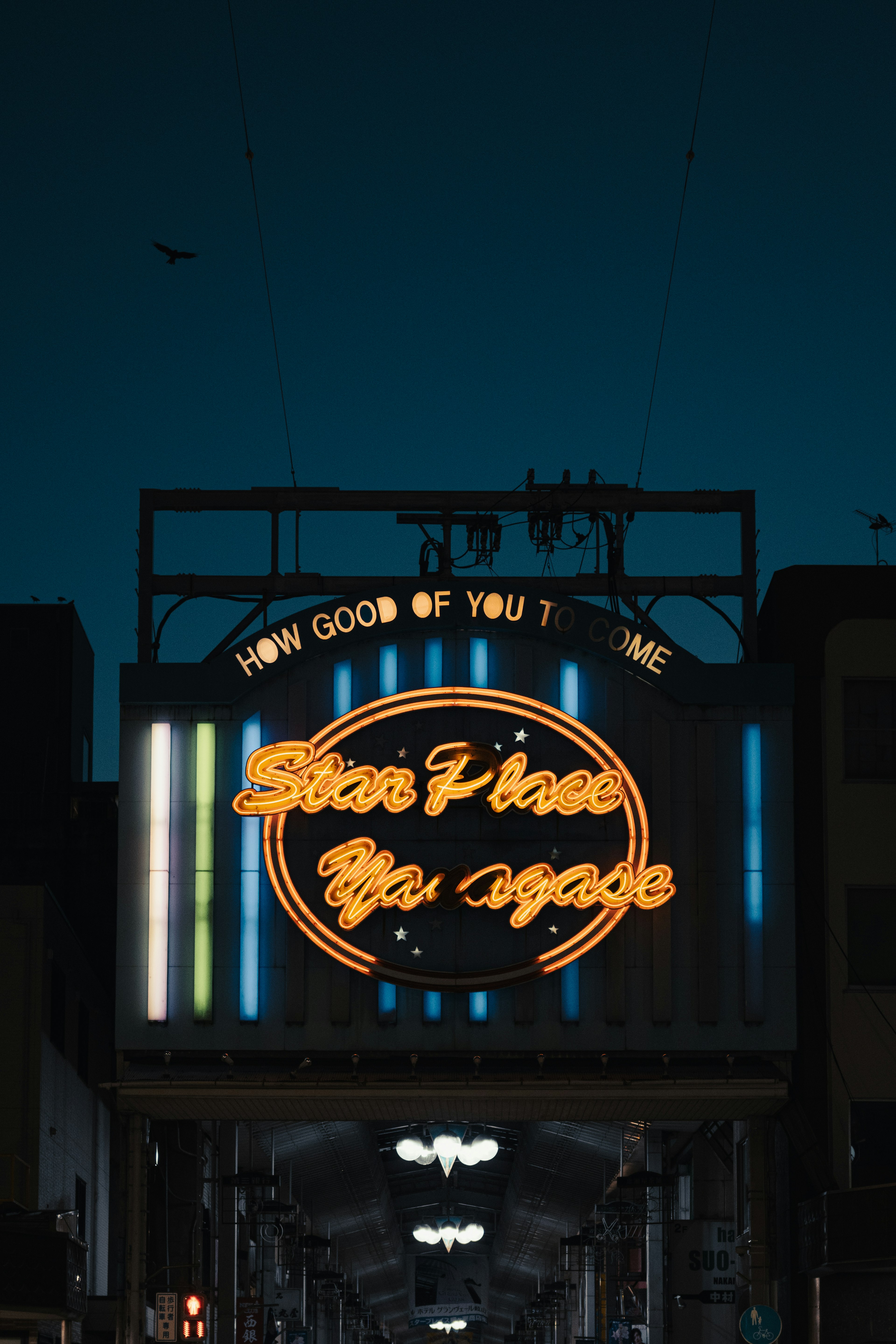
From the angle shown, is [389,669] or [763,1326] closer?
[763,1326]

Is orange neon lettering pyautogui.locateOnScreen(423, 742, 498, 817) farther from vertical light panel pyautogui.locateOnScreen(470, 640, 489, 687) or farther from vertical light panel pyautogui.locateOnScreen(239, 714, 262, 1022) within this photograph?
vertical light panel pyautogui.locateOnScreen(239, 714, 262, 1022)

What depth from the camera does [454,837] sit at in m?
29.8

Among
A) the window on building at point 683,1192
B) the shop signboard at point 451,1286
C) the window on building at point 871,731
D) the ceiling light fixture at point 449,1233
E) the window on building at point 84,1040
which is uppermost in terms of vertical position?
the window on building at point 871,731

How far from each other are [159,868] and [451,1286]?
67.4 metres

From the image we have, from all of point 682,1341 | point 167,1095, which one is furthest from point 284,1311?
point 167,1095

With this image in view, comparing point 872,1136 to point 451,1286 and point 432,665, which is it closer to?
point 432,665

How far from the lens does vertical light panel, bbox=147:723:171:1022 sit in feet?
95.4

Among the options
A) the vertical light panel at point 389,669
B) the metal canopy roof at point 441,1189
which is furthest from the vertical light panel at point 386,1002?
the metal canopy roof at point 441,1189

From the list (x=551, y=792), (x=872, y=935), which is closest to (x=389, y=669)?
(x=551, y=792)

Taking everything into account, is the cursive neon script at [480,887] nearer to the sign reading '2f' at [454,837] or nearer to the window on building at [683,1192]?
the sign reading '2f' at [454,837]

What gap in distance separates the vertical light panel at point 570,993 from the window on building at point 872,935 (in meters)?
4.84

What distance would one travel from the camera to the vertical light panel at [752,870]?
29156mm

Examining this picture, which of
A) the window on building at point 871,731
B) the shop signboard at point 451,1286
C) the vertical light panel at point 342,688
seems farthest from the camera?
the shop signboard at point 451,1286

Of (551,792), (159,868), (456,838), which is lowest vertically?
(159,868)
